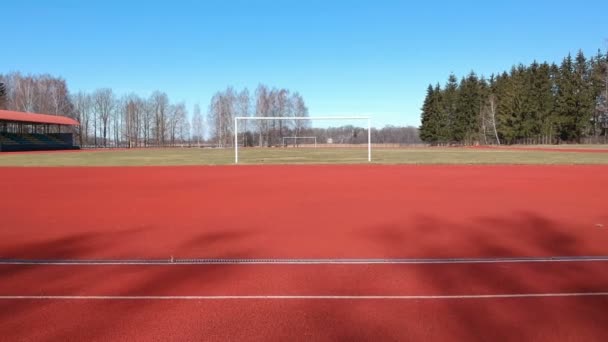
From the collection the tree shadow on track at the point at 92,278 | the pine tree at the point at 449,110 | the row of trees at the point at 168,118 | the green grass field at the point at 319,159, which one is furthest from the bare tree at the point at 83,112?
the tree shadow on track at the point at 92,278

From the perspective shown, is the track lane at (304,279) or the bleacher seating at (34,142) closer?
the track lane at (304,279)

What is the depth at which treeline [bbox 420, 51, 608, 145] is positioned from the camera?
75750mm

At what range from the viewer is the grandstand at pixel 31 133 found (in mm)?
58375

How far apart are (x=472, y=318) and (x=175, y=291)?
3.18m

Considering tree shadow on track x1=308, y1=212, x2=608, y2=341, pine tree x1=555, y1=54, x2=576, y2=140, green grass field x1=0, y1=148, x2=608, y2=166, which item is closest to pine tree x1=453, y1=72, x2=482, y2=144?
pine tree x1=555, y1=54, x2=576, y2=140

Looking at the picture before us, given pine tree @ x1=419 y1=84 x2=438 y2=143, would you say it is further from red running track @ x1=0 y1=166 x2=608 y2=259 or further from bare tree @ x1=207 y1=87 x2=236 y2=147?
red running track @ x1=0 y1=166 x2=608 y2=259

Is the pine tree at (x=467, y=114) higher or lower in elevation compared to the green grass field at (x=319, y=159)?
higher

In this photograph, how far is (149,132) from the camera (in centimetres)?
10712

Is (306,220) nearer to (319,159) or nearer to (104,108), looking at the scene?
(319,159)

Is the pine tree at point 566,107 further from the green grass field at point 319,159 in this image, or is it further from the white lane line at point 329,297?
the white lane line at point 329,297

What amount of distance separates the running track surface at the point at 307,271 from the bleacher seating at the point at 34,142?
56.8 m

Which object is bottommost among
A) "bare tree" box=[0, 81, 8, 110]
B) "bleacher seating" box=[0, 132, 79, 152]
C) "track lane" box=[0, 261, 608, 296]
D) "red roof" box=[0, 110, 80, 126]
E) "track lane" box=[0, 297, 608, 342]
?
"track lane" box=[0, 297, 608, 342]

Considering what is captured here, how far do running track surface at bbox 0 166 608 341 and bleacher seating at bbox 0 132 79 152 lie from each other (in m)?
56.8

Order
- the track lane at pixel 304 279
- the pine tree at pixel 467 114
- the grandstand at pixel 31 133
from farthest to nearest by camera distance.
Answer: the pine tree at pixel 467 114
the grandstand at pixel 31 133
the track lane at pixel 304 279
